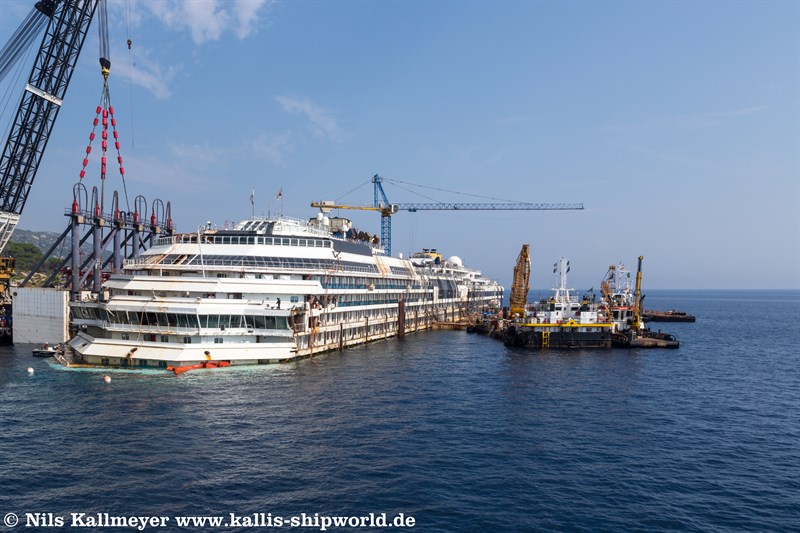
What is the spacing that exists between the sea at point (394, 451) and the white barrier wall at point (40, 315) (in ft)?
83.3

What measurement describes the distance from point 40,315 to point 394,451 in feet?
294

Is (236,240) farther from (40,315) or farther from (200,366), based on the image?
(40,315)

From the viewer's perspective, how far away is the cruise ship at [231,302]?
6944 centimetres

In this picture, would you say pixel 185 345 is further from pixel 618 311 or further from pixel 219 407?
pixel 618 311

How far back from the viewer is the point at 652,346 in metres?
115

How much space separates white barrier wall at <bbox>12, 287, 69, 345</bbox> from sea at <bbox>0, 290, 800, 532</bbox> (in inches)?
1000

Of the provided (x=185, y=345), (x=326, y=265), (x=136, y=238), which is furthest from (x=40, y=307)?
(x=326, y=265)

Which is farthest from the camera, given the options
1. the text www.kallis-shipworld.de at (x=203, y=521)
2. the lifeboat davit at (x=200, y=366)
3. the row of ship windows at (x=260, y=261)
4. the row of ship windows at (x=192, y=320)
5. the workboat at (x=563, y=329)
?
the workboat at (x=563, y=329)

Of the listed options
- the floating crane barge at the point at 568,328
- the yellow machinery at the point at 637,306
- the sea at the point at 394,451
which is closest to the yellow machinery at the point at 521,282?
the floating crane barge at the point at 568,328

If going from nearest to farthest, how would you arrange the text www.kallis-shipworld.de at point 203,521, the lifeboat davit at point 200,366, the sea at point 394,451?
the text www.kallis-shipworld.de at point 203,521 → the sea at point 394,451 → the lifeboat davit at point 200,366

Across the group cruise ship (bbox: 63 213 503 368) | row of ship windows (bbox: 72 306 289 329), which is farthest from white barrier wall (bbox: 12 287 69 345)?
row of ship windows (bbox: 72 306 289 329)

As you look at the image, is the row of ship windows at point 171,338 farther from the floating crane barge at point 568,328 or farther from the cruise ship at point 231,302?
the floating crane barge at point 568,328

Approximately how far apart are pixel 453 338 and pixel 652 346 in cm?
4482

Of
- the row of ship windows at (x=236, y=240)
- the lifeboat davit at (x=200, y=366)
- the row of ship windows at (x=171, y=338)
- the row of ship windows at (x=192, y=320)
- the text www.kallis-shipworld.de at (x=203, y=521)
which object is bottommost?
the text www.kallis-shipworld.de at (x=203, y=521)
